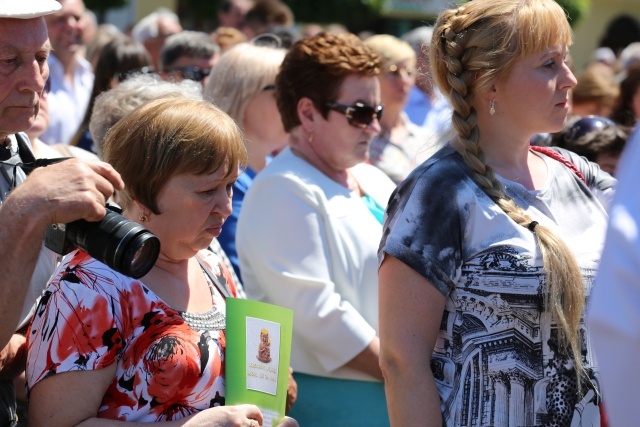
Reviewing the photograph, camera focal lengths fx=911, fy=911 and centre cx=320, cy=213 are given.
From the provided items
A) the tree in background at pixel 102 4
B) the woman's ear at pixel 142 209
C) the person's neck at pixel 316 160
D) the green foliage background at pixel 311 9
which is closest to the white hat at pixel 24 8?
the woman's ear at pixel 142 209

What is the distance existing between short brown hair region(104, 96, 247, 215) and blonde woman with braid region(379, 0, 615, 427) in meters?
0.51

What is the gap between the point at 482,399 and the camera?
2.35m

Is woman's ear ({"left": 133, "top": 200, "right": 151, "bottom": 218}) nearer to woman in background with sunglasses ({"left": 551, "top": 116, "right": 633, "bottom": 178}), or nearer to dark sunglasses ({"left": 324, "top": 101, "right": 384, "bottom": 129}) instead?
dark sunglasses ({"left": 324, "top": 101, "right": 384, "bottom": 129})

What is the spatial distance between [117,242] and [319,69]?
78.4 inches

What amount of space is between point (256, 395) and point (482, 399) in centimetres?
58

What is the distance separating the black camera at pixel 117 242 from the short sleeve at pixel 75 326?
0.59 ft

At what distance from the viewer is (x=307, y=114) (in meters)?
3.73

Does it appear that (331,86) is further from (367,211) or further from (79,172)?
(79,172)

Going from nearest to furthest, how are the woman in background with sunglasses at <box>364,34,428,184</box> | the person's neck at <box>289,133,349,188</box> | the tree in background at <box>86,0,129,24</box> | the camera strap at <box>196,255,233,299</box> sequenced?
the camera strap at <box>196,255,233,299</box> < the person's neck at <box>289,133,349,188</box> < the woman in background with sunglasses at <box>364,34,428,184</box> < the tree in background at <box>86,0,129,24</box>

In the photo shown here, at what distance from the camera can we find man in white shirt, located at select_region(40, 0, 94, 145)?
6.17 metres

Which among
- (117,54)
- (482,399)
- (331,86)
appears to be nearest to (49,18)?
(117,54)

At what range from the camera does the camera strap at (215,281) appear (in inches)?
100

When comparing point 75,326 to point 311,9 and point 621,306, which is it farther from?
point 311,9

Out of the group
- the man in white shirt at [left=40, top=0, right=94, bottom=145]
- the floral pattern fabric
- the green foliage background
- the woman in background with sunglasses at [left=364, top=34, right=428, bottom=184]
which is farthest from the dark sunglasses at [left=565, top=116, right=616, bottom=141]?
the green foliage background
